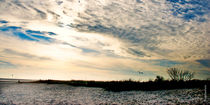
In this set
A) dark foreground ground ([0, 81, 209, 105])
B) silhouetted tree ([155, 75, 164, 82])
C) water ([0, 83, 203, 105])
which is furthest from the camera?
silhouetted tree ([155, 75, 164, 82])

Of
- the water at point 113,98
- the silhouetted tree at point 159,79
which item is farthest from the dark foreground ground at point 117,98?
the silhouetted tree at point 159,79

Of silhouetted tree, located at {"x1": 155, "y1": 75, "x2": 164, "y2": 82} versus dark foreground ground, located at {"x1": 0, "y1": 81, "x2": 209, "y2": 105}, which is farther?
silhouetted tree, located at {"x1": 155, "y1": 75, "x2": 164, "y2": 82}

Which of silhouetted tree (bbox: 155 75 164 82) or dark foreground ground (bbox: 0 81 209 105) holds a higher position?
silhouetted tree (bbox: 155 75 164 82)

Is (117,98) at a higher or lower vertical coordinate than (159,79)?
lower

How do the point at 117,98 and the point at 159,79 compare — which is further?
the point at 159,79

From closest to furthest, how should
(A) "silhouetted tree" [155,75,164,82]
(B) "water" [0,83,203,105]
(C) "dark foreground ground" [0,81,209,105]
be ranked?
(C) "dark foreground ground" [0,81,209,105] < (B) "water" [0,83,203,105] < (A) "silhouetted tree" [155,75,164,82]

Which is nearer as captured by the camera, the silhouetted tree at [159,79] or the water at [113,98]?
the water at [113,98]

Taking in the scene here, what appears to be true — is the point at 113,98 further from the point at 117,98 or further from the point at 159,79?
the point at 159,79

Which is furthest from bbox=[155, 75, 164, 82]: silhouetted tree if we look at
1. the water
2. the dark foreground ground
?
the water

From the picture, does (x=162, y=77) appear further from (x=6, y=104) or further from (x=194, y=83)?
(x=6, y=104)

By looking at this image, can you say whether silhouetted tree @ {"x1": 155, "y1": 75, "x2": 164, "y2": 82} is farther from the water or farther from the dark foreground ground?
the water

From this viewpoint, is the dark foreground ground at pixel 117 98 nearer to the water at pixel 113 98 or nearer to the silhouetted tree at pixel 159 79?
the water at pixel 113 98

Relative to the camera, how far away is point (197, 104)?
11.7m

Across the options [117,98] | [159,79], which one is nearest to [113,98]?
[117,98]
